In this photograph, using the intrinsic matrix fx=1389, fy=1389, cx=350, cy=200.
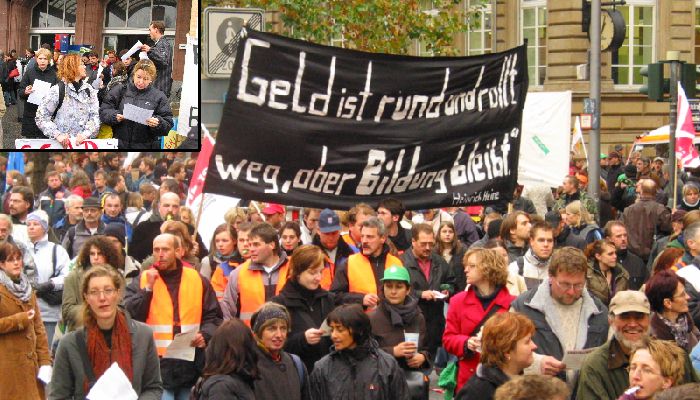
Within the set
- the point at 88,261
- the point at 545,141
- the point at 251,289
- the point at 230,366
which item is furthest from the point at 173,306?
the point at 545,141

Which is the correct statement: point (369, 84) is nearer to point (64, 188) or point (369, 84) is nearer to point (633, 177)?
point (64, 188)

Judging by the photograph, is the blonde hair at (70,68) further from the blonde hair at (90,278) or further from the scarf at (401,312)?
the scarf at (401,312)

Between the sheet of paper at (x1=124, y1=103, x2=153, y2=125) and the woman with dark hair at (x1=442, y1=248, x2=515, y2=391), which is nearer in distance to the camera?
the woman with dark hair at (x1=442, y1=248, x2=515, y2=391)

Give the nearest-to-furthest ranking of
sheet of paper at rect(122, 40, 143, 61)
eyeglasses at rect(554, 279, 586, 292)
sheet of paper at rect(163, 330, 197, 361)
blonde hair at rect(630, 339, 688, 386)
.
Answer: blonde hair at rect(630, 339, 688, 386)
eyeglasses at rect(554, 279, 586, 292)
sheet of paper at rect(163, 330, 197, 361)
sheet of paper at rect(122, 40, 143, 61)

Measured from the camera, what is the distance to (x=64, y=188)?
19.6 meters

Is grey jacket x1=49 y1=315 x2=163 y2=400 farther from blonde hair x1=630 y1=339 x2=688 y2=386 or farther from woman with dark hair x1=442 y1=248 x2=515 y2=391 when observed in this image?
blonde hair x1=630 y1=339 x2=688 y2=386

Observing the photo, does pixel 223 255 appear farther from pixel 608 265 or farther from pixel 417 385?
pixel 417 385

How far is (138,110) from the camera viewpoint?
8773 millimetres

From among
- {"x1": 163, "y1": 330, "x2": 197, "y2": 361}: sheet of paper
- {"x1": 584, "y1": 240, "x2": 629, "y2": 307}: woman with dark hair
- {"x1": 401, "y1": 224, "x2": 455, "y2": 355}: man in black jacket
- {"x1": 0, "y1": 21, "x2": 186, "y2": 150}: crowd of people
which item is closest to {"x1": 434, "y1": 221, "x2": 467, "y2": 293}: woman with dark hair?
{"x1": 401, "y1": 224, "x2": 455, "y2": 355}: man in black jacket

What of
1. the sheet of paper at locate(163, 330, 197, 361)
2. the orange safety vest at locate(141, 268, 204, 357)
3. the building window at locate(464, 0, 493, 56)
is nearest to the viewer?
the sheet of paper at locate(163, 330, 197, 361)

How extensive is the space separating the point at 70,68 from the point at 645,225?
809 centimetres

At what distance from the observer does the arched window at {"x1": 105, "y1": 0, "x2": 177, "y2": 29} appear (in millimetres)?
8703

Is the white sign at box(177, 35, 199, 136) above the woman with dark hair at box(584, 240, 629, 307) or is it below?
above

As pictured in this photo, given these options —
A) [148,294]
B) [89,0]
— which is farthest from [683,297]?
[89,0]
